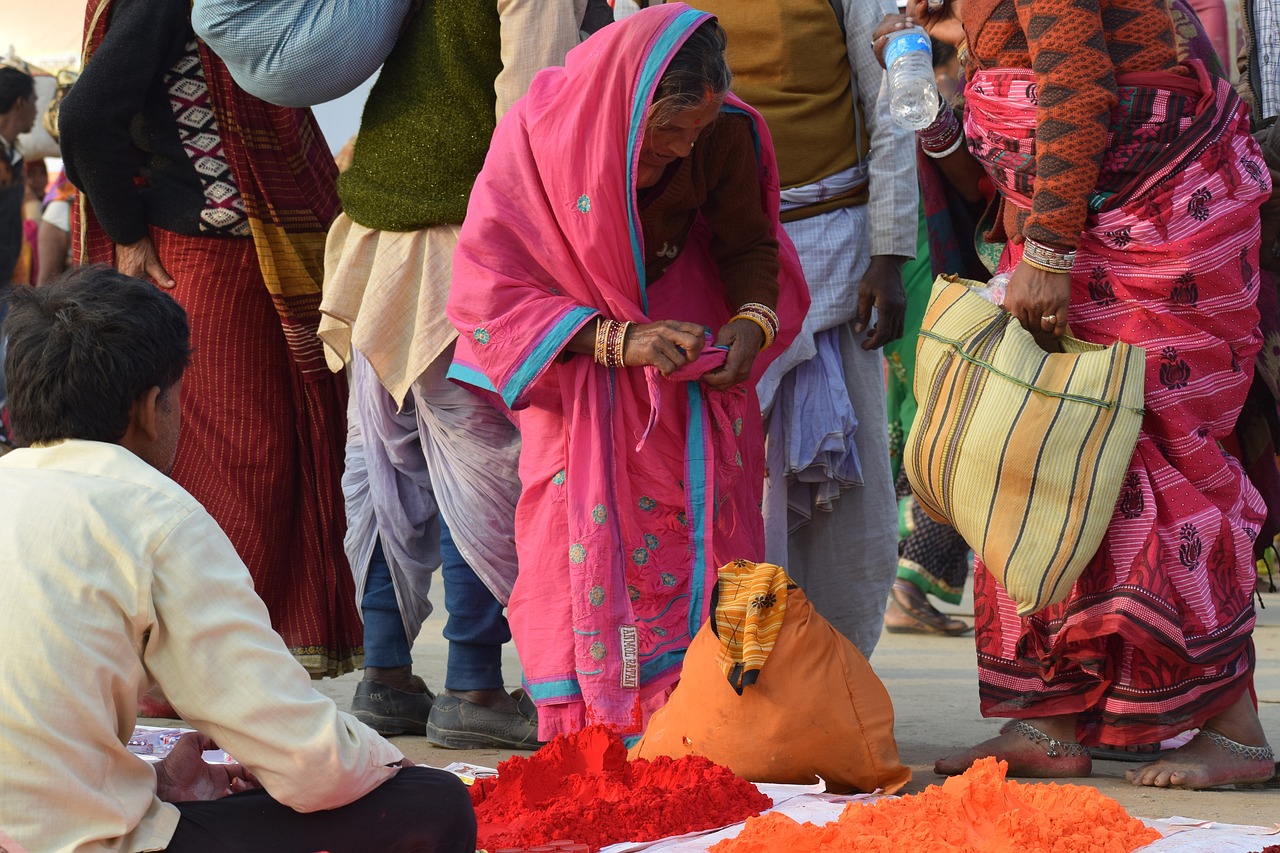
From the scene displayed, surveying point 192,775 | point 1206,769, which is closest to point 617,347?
point 192,775

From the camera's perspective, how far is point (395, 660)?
4.25 metres

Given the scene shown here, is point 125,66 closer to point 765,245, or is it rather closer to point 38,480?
point 765,245

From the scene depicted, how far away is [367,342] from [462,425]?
13.2 inches

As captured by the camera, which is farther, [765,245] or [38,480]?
[765,245]

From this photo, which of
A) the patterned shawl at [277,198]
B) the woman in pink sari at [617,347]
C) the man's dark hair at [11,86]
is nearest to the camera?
the woman in pink sari at [617,347]

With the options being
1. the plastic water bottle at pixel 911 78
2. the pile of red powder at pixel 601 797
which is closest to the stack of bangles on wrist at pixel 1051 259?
the plastic water bottle at pixel 911 78

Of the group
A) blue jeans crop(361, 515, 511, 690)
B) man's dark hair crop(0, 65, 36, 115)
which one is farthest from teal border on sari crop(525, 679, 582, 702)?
man's dark hair crop(0, 65, 36, 115)

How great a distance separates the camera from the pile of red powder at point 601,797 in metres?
2.79

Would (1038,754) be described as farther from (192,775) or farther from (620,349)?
(192,775)

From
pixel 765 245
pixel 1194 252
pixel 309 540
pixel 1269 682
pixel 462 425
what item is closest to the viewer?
pixel 1194 252

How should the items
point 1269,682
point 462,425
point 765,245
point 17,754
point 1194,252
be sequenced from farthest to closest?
point 1269,682
point 462,425
point 765,245
point 1194,252
point 17,754

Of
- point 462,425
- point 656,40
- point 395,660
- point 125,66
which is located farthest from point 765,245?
point 125,66

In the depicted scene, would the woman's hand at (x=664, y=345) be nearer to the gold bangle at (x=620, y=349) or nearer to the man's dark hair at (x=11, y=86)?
the gold bangle at (x=620, y=349)

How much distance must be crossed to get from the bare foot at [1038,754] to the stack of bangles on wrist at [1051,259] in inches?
41.4
